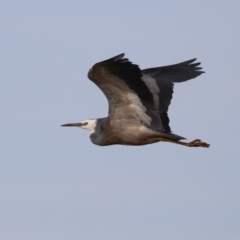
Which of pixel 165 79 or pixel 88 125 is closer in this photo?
pixel 88 125

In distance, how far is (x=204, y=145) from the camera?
679 inches

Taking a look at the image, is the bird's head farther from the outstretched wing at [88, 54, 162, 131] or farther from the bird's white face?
the outstretched wing at [88, 54, 162, 131]

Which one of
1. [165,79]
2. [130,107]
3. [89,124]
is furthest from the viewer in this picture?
[165,79]

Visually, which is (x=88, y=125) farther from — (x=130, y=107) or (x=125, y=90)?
(x=125, y=90)

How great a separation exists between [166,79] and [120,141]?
1.95m

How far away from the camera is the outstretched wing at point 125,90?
595 inches

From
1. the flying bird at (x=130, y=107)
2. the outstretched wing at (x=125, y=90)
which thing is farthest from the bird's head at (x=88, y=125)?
the outstretched wing at (x=125, y=90)

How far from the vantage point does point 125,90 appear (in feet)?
52.4

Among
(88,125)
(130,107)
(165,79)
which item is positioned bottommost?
(130,107)

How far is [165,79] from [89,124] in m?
1.68

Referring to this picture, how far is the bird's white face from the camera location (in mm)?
17469

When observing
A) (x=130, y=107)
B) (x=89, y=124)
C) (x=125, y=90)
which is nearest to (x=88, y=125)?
(x=89, y=124)

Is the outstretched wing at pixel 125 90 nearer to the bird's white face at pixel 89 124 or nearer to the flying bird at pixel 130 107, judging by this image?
the flying bird at pixel 130 107

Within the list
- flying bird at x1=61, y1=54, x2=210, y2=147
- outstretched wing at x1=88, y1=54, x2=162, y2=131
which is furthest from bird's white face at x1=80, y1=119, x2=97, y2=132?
outstretched wing at x1=88, y1=54, x2=162, y2=131
